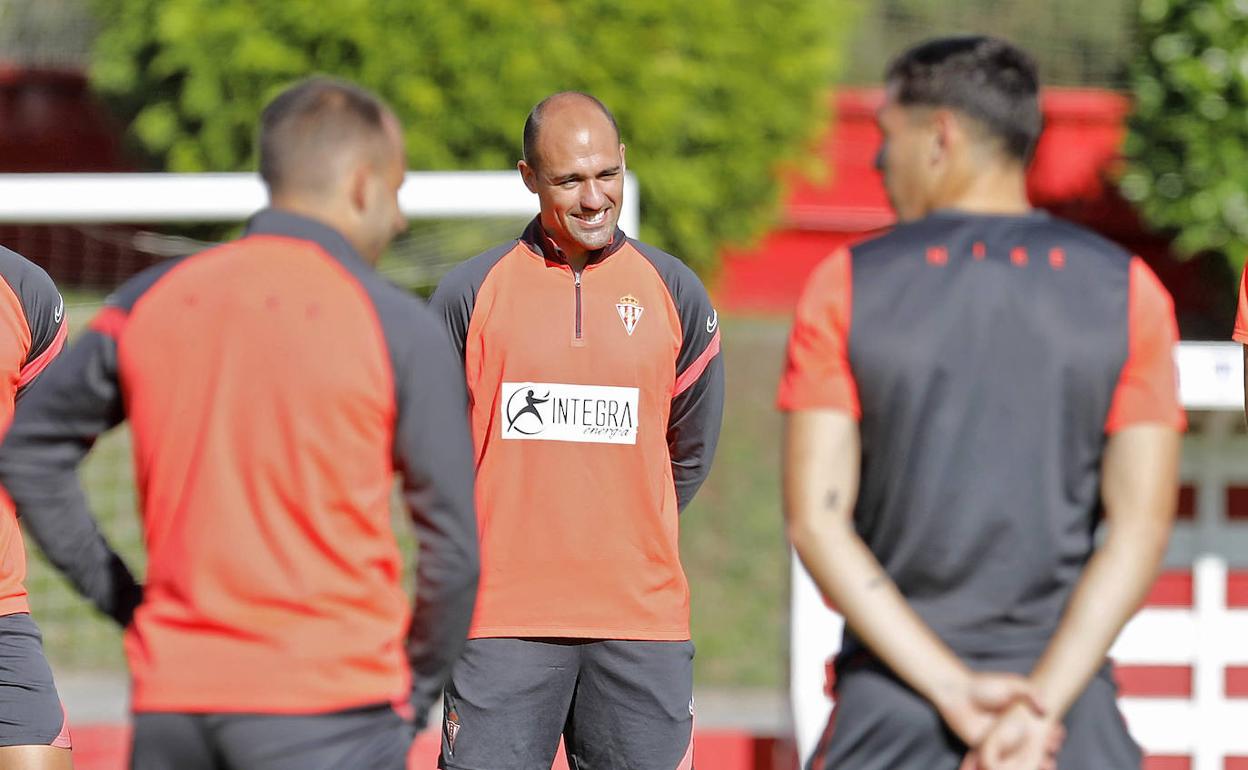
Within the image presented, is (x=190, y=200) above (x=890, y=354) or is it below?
above

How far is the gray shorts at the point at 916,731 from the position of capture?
2.35m

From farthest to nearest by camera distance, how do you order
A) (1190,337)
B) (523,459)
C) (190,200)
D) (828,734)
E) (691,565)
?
(1190,337), (691,565), (190,200), (523,459), (828,734)

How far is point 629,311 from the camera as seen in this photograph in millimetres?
3721

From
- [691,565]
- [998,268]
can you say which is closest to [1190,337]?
[691,565]

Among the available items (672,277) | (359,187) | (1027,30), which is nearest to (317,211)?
(359,187)

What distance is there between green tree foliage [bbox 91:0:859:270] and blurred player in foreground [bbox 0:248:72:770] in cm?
800

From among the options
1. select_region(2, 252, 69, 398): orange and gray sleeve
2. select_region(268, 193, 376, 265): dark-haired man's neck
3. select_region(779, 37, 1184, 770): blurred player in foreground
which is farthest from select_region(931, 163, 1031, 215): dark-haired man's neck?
select_region(2, 252, 69, 398): orange and gray sleeve

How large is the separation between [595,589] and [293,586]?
4.64ft

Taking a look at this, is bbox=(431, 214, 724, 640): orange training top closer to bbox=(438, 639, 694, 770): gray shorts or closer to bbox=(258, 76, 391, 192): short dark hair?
bbox=(438, 639, 694, 770): gray shorts

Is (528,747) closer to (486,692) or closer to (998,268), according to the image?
(486,692)

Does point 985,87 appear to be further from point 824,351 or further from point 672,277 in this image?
point 672,277

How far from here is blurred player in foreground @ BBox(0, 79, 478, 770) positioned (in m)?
2.29

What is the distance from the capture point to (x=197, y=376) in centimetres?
231

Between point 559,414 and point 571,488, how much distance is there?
176 mm
